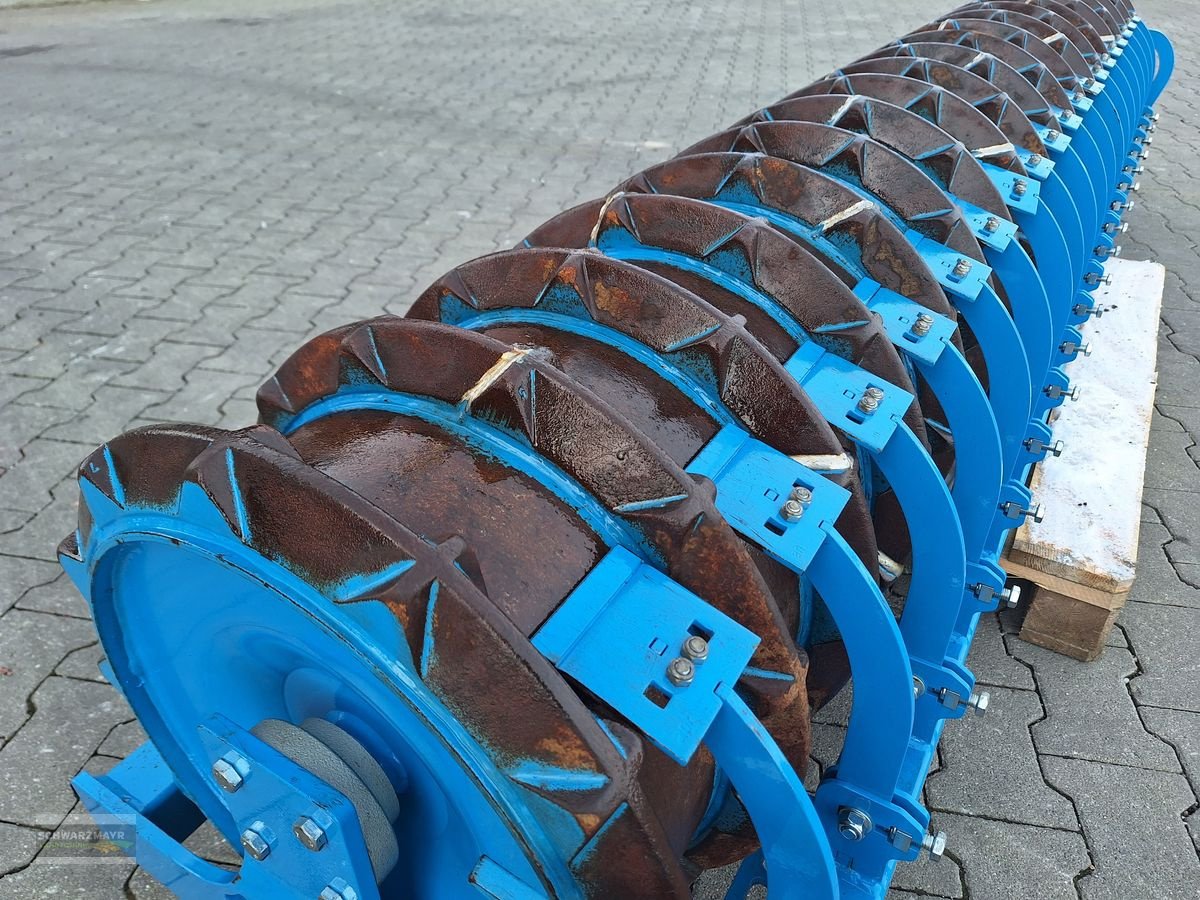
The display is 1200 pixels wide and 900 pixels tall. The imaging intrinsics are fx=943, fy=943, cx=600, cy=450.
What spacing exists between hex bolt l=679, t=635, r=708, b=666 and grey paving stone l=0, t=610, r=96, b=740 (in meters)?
1.82

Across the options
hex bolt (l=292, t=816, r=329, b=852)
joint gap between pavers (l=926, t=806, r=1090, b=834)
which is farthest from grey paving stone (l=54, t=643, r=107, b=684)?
joint gap between pavers (l=926, t=806, r=1090, b=834)

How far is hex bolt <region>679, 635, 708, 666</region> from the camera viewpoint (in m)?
1.08

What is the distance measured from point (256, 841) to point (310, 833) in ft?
0.41

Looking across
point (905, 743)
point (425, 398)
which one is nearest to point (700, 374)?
point (425, 398)

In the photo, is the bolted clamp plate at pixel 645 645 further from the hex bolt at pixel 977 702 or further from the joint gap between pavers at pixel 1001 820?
the joint gap between pavers at pixel 1001 820

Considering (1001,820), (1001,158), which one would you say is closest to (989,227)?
(1001,158)

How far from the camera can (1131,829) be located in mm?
2061

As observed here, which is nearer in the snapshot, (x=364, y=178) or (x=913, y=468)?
(x=913, y=468)

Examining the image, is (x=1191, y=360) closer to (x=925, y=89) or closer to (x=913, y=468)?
(x=925, y=89)

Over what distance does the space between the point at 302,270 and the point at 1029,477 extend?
125 inches

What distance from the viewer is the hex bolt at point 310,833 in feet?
3.48

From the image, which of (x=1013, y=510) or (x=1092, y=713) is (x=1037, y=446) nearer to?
(x=1013, y=510)

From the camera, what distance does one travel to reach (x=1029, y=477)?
2.71 metres

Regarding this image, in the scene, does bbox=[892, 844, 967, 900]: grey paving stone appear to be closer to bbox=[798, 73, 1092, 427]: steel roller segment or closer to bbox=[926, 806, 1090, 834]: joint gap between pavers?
bbox=[926, 806, 1090, 834]: joint gap between pavers
